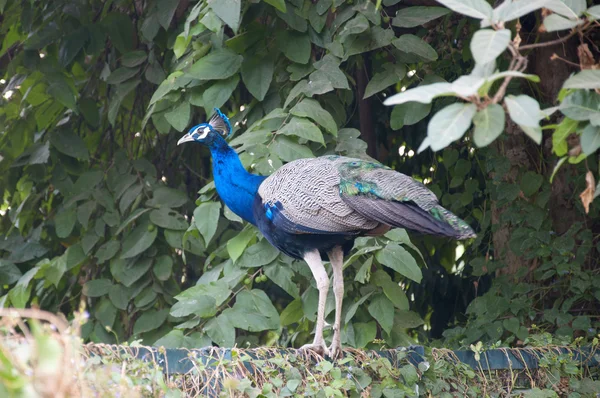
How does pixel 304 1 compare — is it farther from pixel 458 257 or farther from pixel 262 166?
pixel 458 257

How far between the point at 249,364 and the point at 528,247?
5.79ft

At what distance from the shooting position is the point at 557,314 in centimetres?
368

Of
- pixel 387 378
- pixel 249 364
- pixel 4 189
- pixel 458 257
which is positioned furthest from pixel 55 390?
pixel 458 257

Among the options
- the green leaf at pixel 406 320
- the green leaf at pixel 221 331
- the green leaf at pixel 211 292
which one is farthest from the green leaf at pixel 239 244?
the green leaf at pixel 406 320

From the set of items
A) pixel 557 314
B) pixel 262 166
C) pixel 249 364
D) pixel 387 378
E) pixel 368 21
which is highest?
pixel 368 21

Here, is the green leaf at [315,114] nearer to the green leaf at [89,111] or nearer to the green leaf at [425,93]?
the green leaf at [89,111]

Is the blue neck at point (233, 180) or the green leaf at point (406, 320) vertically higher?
the blue neck at point (233, 180)

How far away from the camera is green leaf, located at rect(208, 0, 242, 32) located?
10.1 feet

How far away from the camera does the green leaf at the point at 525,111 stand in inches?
57.8

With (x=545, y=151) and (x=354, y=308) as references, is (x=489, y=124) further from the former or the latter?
(x=545, y=151)

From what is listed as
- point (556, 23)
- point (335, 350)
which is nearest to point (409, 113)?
point (335, 350)

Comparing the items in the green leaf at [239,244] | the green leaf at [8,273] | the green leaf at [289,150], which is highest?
the green leaf at [289,150]

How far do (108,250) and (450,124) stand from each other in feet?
9.18

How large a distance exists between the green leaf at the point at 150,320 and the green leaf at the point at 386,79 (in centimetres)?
141
